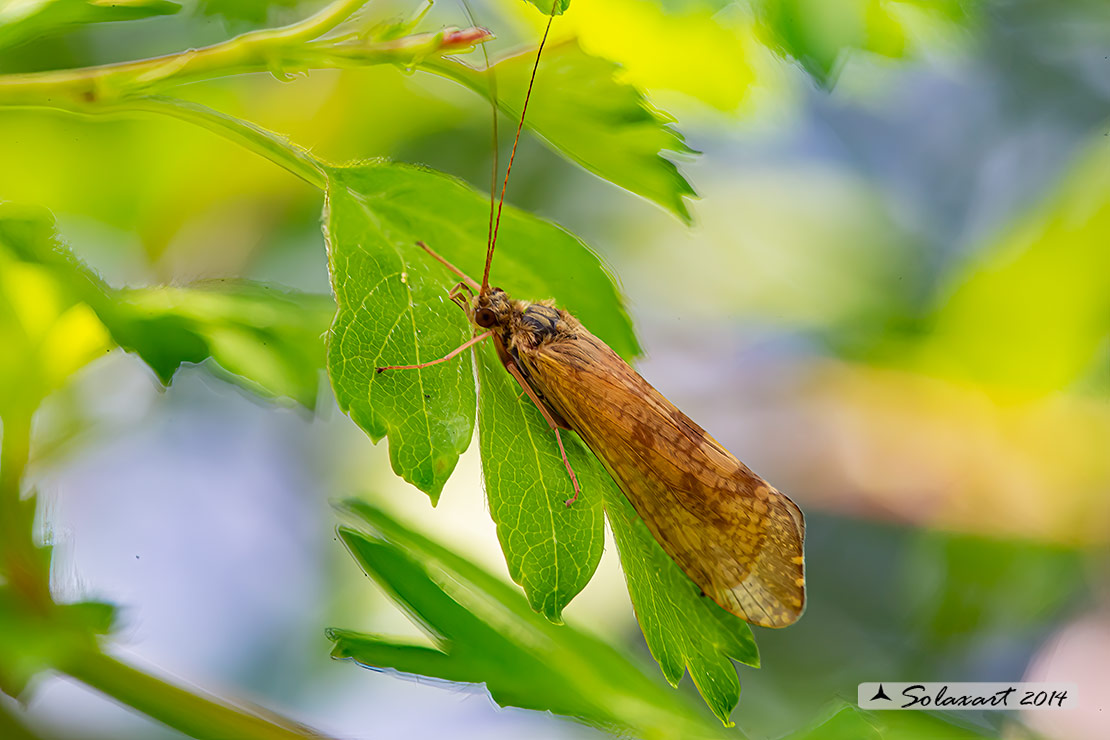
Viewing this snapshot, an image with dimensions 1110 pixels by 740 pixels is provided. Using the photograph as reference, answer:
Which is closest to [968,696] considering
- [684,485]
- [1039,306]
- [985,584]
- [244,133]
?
[985,584]

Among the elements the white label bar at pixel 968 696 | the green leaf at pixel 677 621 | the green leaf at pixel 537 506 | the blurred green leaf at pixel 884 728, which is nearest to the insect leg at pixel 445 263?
the green leaf at pixel 537 506

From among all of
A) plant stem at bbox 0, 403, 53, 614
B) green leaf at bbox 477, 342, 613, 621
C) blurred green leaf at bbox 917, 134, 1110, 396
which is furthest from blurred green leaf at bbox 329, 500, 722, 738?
blurred green leaf at bbox 917, 134, 1110, 396

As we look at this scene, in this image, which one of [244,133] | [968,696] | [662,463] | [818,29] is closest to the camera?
[244,133]

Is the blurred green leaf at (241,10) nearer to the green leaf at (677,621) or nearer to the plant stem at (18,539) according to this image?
the plant stem at (18,539)

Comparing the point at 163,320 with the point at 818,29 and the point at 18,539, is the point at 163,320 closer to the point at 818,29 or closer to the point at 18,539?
the point at 18,539

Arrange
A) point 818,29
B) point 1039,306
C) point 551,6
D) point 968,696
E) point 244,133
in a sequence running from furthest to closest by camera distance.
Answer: point 1039,306 → point 968,696 → point 818,29 → point 244,133 → point 551,6

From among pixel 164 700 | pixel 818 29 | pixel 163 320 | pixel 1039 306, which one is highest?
pixel 1039 306

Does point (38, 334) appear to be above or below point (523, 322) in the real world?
below
